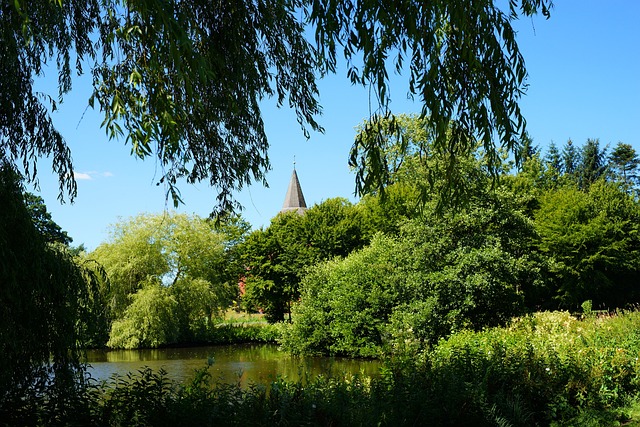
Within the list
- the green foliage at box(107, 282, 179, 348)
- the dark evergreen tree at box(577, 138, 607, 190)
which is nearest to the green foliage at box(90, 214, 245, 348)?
the green foliage at box(107, 282, 179, 348)

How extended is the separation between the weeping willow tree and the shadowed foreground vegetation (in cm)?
11

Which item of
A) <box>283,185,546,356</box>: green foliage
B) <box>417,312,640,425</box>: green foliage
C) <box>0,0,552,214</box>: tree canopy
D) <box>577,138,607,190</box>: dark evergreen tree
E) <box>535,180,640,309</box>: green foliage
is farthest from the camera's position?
<box>577,138,607,190</box>: dark evergreen tree

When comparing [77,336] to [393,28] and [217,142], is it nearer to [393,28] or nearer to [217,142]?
[217,142]

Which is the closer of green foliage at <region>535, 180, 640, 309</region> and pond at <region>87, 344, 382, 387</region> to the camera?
→ pond at <region>87, 344, 382, 387</region>

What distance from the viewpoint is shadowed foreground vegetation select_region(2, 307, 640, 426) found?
190 inches

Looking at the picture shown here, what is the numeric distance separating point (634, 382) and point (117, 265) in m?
22.6

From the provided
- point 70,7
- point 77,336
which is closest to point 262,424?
point 77,336

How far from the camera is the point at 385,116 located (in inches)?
179

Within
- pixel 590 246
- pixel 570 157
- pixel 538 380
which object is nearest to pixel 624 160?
pixel 570 157

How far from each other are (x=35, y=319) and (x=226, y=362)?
1622 centimetres

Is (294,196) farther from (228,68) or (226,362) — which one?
(228,68)

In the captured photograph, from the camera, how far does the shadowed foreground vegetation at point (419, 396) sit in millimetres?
4824

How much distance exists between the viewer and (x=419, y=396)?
5879mm

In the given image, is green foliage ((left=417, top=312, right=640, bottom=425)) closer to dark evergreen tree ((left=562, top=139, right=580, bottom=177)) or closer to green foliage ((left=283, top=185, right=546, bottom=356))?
green foliage ((left=283, top=185, right=546, bottom=356))
